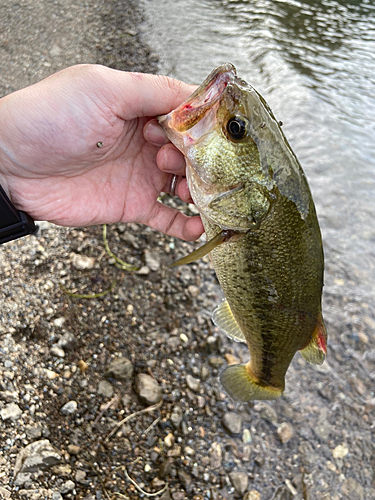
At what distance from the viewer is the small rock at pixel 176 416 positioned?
3034 millimetres

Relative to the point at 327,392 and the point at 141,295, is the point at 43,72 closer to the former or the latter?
the point at 141,295

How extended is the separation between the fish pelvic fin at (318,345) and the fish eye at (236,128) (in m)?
1.23

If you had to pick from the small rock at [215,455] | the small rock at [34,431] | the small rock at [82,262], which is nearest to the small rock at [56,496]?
the small rock at [34,431]

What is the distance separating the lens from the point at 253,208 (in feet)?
6.82

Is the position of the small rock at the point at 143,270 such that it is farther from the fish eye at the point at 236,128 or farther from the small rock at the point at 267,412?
the fish eye at the point at 236,128

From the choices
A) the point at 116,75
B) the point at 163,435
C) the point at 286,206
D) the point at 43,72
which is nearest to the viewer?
the point at 286,206

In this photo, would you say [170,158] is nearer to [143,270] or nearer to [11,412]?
[143,270]

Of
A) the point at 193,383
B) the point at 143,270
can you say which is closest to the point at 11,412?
the point at 193,383

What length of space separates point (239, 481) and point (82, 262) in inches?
90.1

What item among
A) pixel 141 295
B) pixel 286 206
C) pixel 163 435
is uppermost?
pixel 286 206

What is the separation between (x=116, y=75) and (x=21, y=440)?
233cm

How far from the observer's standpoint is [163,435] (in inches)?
116

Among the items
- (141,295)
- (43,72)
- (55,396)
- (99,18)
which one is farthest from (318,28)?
(55,396)

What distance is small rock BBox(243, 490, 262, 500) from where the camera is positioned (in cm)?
288
